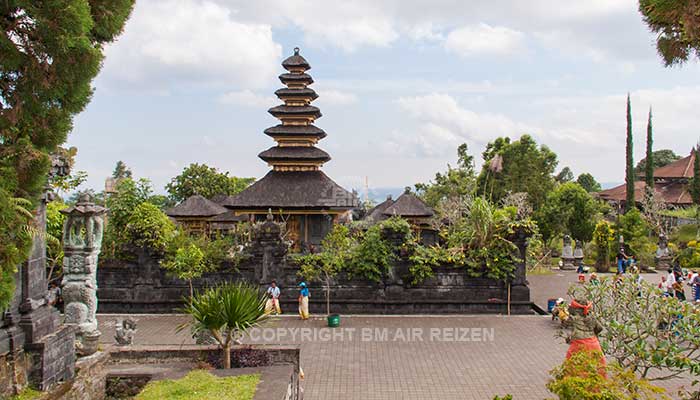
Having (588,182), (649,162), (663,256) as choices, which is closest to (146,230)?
(663,256)

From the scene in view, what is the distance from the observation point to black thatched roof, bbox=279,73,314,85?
25.9 meters

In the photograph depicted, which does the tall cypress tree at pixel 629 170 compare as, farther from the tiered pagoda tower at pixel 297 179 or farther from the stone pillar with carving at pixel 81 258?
the stone pillar with carving at pixel 81 258

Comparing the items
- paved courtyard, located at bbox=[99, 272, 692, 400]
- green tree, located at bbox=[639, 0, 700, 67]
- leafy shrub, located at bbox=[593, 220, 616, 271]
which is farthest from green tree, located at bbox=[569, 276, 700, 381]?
leafy shrub, located at bbox=[593, 220, 616, 271]

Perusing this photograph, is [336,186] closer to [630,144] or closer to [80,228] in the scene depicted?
[80,228]

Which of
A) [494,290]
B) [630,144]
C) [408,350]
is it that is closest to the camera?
[408,350]

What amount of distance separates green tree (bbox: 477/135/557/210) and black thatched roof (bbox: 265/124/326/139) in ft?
50.3

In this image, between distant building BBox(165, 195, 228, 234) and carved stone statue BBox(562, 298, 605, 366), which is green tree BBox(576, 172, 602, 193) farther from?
carved stone statue BBox(562, 298, 605, 366)

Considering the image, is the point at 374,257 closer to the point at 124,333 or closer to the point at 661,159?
the point at 124,333

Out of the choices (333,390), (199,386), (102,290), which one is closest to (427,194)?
(102,290)

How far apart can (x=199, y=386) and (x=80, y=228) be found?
4.71m

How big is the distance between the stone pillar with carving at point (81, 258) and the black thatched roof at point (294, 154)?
47.7 ft

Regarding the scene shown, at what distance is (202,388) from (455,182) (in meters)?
34.3

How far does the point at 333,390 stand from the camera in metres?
9.80

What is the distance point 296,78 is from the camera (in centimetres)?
2592
